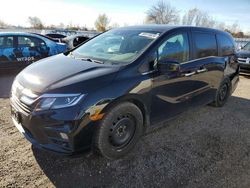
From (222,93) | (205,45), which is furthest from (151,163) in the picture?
(222,93)

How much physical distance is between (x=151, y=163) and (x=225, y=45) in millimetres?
3375

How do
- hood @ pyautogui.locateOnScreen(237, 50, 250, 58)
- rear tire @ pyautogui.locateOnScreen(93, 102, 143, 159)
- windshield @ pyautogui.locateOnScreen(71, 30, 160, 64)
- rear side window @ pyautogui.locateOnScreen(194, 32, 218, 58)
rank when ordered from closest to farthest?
rear tire @ pyautogui.locateOnScreen(93, 102, 143, 159) → windshield @ pyautogui.locateOnScreen(71, 30, 160, 64) → rear side window @ pyautogui.locateOnScreen(194, 32, 218, 58) → hood @ pyautogui.locateOnScreen(237, 50, 250, 58)

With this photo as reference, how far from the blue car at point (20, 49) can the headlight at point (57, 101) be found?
5.54 meters

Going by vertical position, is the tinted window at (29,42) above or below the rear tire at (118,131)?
above

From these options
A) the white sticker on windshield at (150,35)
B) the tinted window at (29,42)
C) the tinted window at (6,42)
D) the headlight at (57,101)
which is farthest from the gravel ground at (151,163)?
the tinted window at (29,42)

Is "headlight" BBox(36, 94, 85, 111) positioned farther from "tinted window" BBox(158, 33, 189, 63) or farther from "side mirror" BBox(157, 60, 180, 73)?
"tinted window" BBox(158, 33, 189, 63)

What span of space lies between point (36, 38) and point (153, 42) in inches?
226

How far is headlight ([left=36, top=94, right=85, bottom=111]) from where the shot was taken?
2672 mm

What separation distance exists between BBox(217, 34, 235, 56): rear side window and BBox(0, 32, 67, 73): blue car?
550 centimetres

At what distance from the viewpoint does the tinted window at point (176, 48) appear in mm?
3600

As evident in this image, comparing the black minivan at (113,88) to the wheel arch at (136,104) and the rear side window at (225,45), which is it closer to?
the wheel arch at (136,104)

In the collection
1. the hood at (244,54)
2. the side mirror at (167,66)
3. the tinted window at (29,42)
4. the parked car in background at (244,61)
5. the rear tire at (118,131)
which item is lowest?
the rear tire at (118,131)

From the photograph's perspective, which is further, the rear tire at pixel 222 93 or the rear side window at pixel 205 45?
the rear tire at pixel 222 93

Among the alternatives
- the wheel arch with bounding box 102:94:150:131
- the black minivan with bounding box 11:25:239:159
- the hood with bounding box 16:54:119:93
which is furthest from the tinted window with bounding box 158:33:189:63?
the hood with bounding box 16:54:119:93
